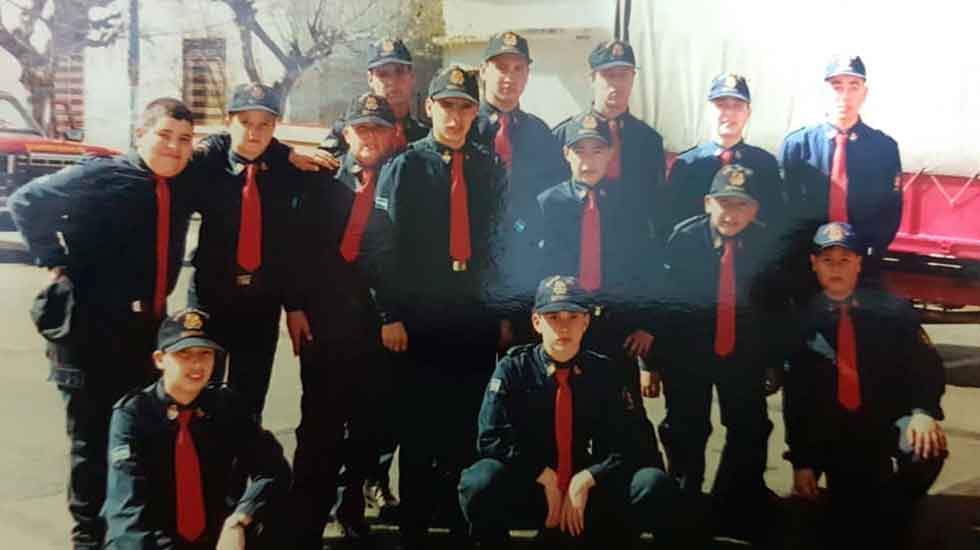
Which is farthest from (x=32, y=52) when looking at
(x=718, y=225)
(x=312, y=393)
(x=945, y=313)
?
(x=945, y=313)

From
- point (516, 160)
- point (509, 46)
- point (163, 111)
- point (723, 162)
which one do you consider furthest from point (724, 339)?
point (163, 111)

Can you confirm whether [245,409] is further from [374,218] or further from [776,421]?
[776,421]

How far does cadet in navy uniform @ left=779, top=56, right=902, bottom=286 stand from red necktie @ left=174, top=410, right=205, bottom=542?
1.35 m

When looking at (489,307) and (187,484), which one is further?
(489,307)

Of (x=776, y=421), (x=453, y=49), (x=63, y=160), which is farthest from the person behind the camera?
(x=776, y=421)

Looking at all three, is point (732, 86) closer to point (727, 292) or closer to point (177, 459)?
point (727, 292)

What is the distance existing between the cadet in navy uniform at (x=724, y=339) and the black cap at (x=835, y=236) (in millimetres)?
111

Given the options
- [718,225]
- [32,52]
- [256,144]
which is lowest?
[718,225]

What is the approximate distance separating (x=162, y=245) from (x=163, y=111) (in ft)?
0.91

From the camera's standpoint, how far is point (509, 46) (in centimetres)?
211

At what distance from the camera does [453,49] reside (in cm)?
212

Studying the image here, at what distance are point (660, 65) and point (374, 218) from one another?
72 centimetres

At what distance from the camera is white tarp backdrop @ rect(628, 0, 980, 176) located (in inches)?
80.8

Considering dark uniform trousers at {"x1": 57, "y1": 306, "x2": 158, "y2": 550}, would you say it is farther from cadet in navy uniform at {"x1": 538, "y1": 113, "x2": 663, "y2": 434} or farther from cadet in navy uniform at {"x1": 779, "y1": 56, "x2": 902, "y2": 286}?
cadet in navy uniform at {"x1": 779, "y1": 56, "x2": 902, "y2": 286}
